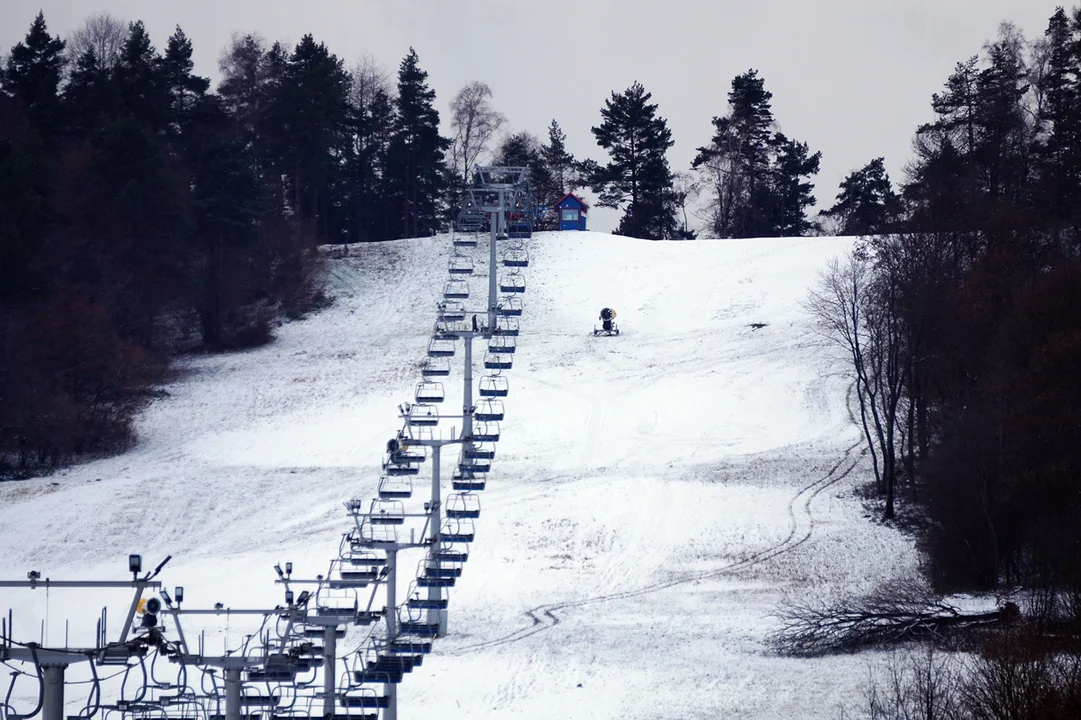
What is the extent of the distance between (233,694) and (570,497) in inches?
987

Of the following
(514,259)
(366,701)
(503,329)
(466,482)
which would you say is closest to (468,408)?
(466,482)

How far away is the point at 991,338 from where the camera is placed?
117 ft

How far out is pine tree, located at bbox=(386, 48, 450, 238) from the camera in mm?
83438

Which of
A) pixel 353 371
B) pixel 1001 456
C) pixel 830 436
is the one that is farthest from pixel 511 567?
pixel 353 371

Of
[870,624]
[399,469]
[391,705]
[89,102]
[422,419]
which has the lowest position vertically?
[391,705]

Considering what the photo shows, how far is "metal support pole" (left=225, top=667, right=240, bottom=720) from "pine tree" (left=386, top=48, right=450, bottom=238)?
226ft

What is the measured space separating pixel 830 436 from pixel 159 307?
34011 millimetres

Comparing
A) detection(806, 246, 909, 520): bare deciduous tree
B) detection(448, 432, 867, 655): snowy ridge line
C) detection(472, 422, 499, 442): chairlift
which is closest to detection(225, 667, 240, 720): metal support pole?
detection(448, 432, 867, 655): snowy ridge line

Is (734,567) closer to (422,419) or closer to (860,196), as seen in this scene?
(422,419)

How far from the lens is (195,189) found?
63.9 m

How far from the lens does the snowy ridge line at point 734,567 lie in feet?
99.5

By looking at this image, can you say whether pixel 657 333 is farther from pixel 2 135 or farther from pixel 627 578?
pixel 2 135

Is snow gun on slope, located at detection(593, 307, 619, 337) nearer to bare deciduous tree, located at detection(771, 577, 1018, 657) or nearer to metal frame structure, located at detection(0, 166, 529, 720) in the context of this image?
metal frame structure, located at detection(0, 166, 529, 720)

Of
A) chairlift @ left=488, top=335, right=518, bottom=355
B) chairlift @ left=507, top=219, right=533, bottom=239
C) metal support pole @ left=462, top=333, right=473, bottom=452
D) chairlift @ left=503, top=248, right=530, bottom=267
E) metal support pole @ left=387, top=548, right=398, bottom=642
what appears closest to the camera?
→ metal support pole @ left=387, top=548, right=398, bottom=642
